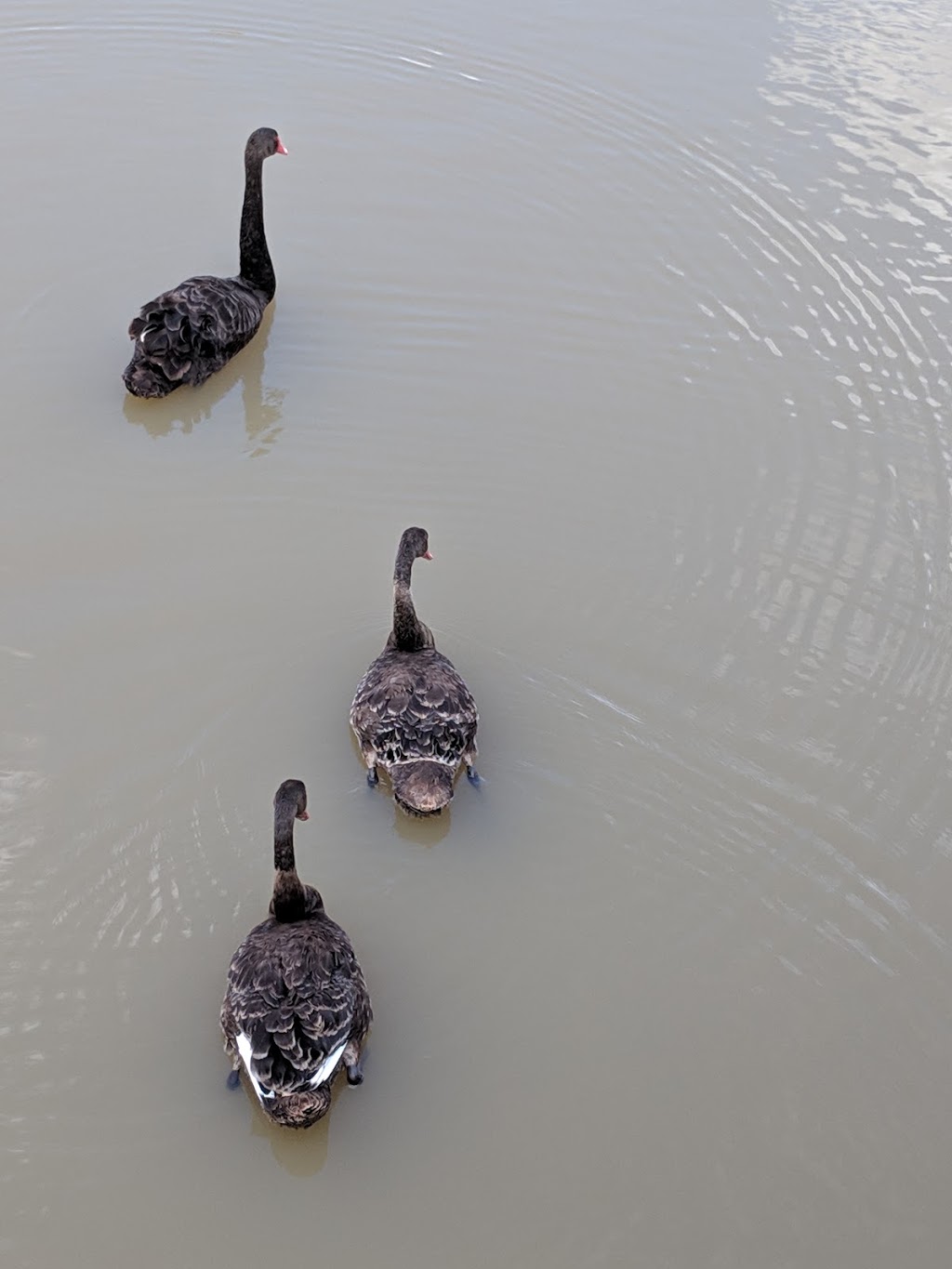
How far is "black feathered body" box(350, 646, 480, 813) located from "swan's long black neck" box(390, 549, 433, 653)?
0.20m

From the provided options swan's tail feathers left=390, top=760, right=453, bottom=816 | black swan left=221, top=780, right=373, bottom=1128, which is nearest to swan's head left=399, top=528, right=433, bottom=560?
swan's tail feathers left=390, top=760, right=453, bottom=816

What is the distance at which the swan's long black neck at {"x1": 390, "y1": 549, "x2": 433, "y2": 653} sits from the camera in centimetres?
637

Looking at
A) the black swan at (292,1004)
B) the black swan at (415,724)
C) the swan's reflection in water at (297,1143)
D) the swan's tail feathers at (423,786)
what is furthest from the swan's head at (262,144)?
the swan's reflection in water at (297,1143)

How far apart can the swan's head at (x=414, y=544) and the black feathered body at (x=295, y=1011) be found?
6.63 ft

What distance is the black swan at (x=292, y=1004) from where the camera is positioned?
462 cm

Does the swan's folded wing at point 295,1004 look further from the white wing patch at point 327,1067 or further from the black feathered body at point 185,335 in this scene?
the black feathered body at point 185,335

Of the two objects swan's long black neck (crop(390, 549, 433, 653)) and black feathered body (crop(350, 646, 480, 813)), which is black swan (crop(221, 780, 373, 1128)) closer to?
black feathered body (crop(350, 646, 480, 813))

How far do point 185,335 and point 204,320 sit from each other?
160mm

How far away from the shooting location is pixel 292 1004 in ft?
15.6

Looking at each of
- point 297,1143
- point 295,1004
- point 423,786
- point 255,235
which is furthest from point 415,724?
point 255,235

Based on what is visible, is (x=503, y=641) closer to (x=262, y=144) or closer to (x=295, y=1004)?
(x=295, y=1004)

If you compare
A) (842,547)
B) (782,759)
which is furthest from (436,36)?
(782,759)

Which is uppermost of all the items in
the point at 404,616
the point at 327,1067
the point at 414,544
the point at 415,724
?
the point at 414,544

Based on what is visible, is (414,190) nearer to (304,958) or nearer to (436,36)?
(436,36)
